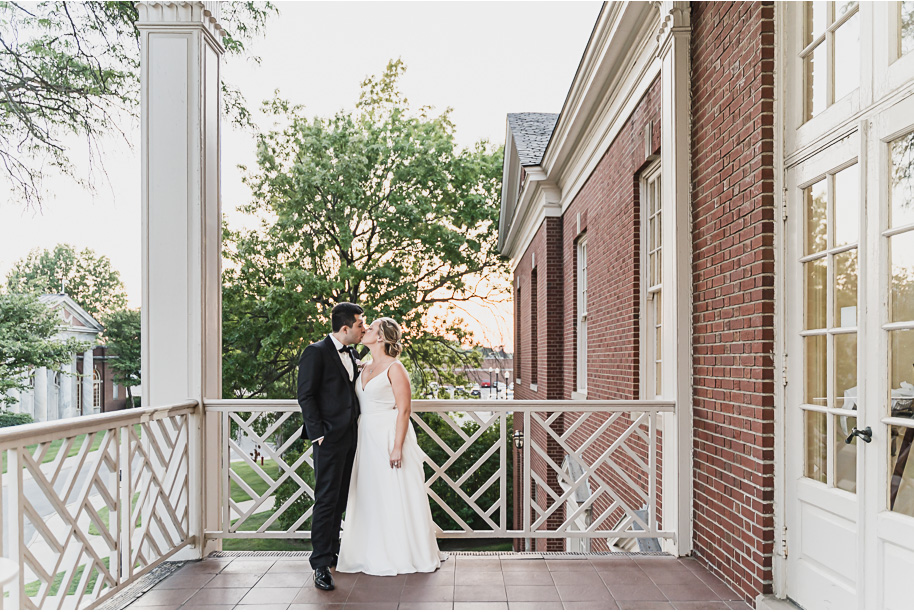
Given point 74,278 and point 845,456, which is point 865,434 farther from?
point 74,278

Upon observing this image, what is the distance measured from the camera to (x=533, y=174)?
11.7m

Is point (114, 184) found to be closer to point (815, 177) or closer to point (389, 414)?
point (389, 414)

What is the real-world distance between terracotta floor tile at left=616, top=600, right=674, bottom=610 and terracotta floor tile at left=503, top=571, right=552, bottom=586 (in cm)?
56

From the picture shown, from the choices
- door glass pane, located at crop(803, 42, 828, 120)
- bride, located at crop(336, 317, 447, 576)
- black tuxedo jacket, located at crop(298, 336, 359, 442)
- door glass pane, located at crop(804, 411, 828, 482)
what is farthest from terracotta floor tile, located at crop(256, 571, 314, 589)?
door glass pane, located at crop(803, 42, 828, 120)

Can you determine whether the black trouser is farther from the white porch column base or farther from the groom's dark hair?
the white porch column base

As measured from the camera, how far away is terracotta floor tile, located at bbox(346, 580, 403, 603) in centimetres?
413

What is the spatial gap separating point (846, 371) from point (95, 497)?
4.16 metres

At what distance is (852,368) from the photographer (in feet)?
10.5

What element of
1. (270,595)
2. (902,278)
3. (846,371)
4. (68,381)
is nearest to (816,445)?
(846,371)

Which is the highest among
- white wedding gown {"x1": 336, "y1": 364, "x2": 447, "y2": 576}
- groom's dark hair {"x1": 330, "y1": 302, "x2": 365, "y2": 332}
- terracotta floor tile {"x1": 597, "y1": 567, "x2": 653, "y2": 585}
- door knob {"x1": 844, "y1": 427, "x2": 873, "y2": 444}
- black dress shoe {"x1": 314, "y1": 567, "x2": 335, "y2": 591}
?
groom's dark hair {"x1": 330, "y1": 302, "x2": 365, "y2": 332}

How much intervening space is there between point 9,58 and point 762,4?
8.54 m

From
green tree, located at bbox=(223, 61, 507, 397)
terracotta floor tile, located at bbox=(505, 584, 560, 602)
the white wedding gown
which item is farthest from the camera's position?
green tree, located at bbox=(223, 61, 507, 397)

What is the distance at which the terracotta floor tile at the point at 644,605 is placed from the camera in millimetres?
3965

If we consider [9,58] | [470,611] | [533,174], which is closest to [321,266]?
[533,174]
